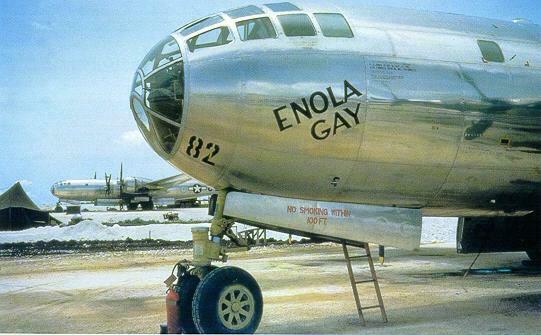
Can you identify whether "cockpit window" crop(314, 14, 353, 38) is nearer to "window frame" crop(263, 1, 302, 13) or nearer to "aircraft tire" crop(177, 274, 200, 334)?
"window frame" crop(263, 1, 302, 13)

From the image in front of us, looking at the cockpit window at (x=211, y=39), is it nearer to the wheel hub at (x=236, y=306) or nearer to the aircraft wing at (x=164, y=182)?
the wheel hub at (x=236, y=306)

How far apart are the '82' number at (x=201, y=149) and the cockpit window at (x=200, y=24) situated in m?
1.33

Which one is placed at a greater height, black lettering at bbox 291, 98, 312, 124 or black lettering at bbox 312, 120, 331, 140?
black lettering at bbox 291, 98, 312, 124

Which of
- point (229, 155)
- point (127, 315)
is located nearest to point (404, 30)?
point (229, 155)

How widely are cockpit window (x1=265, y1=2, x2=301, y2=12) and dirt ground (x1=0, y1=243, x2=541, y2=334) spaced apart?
419 centimetres

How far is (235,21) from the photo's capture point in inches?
278

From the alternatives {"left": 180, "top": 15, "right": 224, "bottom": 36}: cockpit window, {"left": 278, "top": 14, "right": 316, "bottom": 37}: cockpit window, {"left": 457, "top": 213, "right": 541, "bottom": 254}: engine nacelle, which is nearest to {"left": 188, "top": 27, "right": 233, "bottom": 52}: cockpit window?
{"left": 180, "top": 15, "right": 224, "bottom": 36}: cockpit window

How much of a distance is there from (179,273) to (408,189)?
3.22 m

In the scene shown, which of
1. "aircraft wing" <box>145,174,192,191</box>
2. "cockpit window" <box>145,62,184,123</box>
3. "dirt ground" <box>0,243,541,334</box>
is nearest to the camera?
"cockpit window" <box>145,62,184,123</box>

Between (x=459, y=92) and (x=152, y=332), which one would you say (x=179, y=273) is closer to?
(x=152, y=332)

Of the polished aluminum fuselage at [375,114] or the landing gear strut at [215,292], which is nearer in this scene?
the landing gear strut at [215,292]

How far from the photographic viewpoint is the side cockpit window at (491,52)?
26.6 feet

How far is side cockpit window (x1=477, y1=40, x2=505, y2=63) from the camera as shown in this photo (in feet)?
26.6

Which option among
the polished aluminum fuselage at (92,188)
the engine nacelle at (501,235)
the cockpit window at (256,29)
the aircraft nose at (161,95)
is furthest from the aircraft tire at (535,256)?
the polished aluminum fuselage at (92,188)
